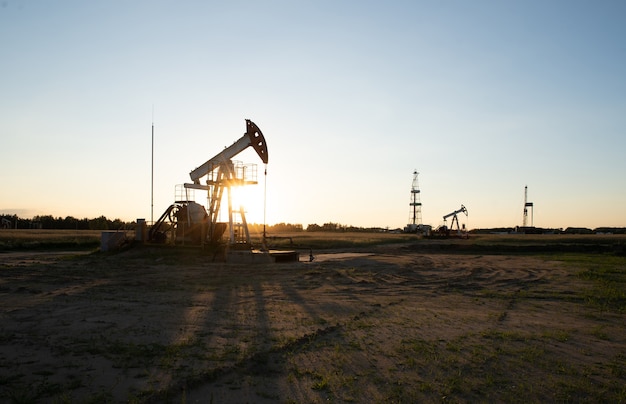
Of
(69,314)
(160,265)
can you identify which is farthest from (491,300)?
(160,265)

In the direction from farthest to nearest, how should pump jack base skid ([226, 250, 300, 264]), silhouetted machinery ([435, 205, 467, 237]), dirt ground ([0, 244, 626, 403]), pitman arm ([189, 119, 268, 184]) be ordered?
1. silhouetted machinery ([435, 205, 467, 237])
2. pitman arm ([189, 119, 268, 184])
3. pump jack base skid ([226, 250, 300, 264])
4. dirt ground ([0, 244, 626, 403])

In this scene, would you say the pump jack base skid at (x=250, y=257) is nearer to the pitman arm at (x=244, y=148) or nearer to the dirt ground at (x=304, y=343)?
the pitman arm at (x=244, y=148)

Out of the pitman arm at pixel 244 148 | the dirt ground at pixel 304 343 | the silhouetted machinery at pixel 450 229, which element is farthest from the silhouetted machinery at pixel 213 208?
the silhouetted machinery at pixel 450 229

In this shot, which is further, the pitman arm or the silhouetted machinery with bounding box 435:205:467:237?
the silhouetted machinery with bounding box 435:205:467:237

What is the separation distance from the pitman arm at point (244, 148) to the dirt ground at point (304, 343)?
1099 centimetres

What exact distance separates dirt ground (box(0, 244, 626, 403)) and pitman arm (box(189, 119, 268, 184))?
1099 centimetres

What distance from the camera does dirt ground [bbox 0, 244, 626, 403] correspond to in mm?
5340

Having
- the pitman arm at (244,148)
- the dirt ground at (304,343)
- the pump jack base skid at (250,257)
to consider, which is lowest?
the dirt ground at (304,343)

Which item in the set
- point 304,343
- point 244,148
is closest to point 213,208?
point 244,148

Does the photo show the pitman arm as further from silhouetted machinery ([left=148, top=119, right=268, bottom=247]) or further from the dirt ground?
the dirt ground

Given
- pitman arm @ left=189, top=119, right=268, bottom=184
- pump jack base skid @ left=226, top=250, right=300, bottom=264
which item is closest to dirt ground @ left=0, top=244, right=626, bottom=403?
pump jack base skid @ left=226, top=250, right=300, bottom=264

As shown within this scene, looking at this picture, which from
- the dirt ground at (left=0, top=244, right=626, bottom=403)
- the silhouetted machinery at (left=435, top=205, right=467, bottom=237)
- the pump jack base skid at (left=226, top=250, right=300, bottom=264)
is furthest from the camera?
the silhouetted machinery at (left=435, top=205, right=467, bottom=237)

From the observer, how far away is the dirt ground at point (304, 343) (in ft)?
17.5

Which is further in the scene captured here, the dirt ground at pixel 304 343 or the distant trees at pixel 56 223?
the distant trees at pixel 56 223
